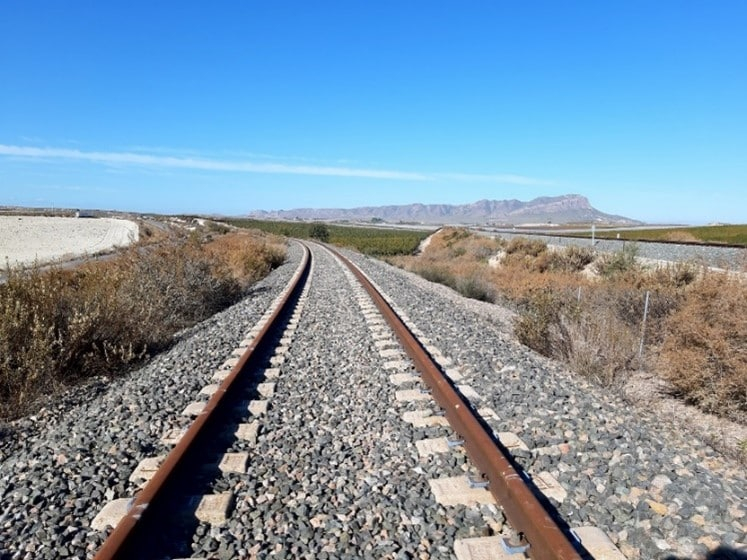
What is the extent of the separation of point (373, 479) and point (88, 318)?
4973 mm

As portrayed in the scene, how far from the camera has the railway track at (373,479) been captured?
3250 mm

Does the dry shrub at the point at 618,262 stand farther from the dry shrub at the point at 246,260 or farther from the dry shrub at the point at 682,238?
the dry shrub at the point at 682,238

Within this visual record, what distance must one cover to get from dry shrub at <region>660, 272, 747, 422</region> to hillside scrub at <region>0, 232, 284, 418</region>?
735 cm

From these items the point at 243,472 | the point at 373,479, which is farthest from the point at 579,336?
the point at 243,472

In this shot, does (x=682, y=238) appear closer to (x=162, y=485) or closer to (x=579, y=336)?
(x=579, y=336)

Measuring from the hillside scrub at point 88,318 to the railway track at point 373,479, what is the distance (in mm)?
1670

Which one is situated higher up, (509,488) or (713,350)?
(713,350)

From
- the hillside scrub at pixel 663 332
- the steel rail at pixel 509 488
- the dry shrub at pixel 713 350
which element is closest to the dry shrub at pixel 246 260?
the hillside scrub at pixel 663 332

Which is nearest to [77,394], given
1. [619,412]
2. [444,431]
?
[444,431]

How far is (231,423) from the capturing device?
5199 millimetres

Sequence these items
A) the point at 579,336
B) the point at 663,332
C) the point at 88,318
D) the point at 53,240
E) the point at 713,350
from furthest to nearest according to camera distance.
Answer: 1. the point at 53,240
2. the point at 663,332
3. the point at 579,336
4. the point at 88,318
5. the point at 713,350

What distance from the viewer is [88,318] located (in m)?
7.25

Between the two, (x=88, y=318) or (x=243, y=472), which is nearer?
(x=243, y=472)

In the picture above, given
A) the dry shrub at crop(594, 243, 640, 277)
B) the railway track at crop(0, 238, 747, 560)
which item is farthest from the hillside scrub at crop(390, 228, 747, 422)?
the dry shrub at crop(594, 243, 640, 277)
